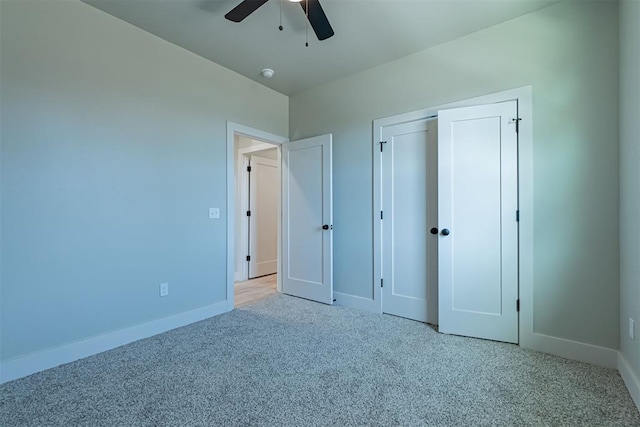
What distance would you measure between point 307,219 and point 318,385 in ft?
7.14

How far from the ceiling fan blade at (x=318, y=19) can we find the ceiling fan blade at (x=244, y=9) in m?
0.31

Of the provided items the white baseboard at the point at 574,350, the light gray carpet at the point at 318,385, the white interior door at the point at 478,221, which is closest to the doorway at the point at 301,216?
the light gray carpet at the point at 318,385

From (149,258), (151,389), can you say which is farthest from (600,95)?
(149,258)

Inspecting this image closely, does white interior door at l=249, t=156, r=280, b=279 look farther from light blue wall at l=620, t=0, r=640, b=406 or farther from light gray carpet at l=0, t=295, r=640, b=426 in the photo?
light blue wall at l=620, t=0, r=640, b=406

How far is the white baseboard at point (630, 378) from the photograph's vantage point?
66.3 inches

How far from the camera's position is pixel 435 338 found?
8.49ft

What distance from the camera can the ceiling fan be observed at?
6.17ft

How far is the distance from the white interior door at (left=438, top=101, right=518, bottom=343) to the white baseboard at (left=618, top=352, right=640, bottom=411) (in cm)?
62

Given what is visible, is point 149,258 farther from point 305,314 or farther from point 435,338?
point 435,338

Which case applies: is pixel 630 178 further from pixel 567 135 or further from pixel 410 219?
pixel 410 219

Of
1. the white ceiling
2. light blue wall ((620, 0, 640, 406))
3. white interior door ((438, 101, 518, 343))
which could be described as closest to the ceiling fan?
the white ceiling

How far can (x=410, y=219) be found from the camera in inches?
120

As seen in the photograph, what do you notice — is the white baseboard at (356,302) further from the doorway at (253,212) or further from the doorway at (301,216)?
the doorway at (253,212)

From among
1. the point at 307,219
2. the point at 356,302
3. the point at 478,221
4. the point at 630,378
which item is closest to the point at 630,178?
the point at 478,221
